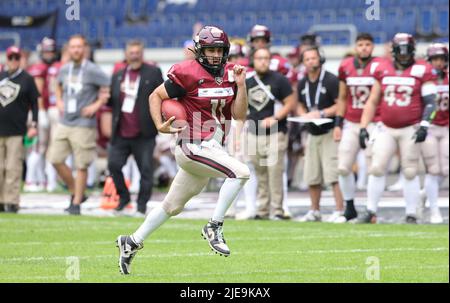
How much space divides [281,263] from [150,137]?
4.49 meters

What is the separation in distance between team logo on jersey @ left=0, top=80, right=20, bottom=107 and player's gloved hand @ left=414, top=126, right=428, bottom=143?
4.33m

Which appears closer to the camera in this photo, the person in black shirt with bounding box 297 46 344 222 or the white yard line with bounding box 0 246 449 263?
the white yard line with bounding box 0 246 449 263

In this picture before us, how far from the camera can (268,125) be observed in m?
12.0

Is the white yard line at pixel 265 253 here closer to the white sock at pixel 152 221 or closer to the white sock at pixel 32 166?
the white sock at pixel 152 221

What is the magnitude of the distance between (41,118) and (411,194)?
6292mm

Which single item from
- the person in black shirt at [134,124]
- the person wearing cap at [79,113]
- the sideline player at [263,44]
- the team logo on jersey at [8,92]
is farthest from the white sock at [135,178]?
the sideline player at [263,44]

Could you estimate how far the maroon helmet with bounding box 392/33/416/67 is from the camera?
36.4 ft

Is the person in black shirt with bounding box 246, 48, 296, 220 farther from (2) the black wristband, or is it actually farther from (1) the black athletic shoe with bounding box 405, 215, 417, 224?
(1) the black athletic shoe with bounding box 405, 215, 417, 224

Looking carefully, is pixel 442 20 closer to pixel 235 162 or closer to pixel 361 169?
pixel 361 169

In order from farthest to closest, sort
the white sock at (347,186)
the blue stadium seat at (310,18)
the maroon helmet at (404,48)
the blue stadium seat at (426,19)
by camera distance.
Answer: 1. the blue stadium seat at (310,18)
2. the blue stadium seat at (426,19)
3. the white sock at (347,186)
4. the maroon helmet at (404,48)

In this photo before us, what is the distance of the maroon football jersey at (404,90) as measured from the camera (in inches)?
442

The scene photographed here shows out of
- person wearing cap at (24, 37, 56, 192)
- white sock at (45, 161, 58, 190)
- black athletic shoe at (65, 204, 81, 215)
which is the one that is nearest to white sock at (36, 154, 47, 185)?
person wearing cap at (24, 37, 56, 192)

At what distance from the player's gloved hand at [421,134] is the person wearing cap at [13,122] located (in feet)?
13.4
